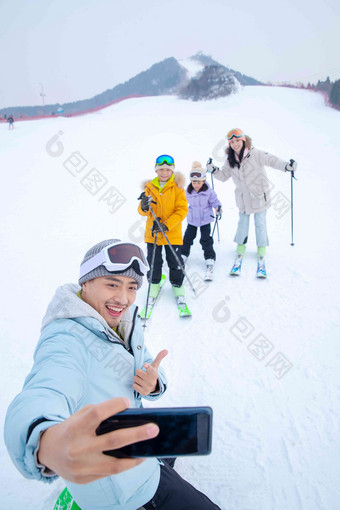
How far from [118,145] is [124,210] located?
7.07m

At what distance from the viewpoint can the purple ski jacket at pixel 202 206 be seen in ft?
17.2


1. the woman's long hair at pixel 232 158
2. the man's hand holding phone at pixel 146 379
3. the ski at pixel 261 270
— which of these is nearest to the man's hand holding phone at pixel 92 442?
the man's hand holding phone at pixel 146 379

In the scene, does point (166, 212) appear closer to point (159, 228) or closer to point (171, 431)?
point (159, 228)

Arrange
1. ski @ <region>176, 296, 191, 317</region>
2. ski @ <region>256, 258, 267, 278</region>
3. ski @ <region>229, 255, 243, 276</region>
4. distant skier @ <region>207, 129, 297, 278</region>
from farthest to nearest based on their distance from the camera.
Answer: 1. ski @ <region>229, 255, 243, 276</region>
2. ski @ <region>256, 258, 267, 278</region>
3. distant skier @ <region>207, 129, 297, 278</region>
4. ski @ <region>176, 296, 191, 317</region>

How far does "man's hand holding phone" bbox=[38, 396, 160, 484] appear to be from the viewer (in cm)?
60

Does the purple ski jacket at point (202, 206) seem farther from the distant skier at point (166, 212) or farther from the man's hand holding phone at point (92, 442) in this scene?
the man's hand holding phone at point (92, 442)

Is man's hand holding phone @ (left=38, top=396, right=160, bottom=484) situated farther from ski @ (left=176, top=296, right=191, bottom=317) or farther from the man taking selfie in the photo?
ski @ (left=176, top=296, right=191, bottom=317)

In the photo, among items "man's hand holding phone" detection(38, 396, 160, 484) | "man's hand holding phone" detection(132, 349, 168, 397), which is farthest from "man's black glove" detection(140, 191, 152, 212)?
"man's hand holding phone" detection(38, 396, 160, 484)

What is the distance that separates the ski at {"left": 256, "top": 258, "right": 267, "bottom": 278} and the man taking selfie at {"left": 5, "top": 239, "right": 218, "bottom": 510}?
334 cm

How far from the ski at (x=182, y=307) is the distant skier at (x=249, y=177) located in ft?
3.78

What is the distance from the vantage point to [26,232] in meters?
7.17

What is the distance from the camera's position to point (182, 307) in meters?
4.31

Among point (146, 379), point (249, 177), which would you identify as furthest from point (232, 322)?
point (146, 379)

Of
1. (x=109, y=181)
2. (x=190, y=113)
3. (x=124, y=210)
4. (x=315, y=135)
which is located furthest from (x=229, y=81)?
(x=124, y=210)
